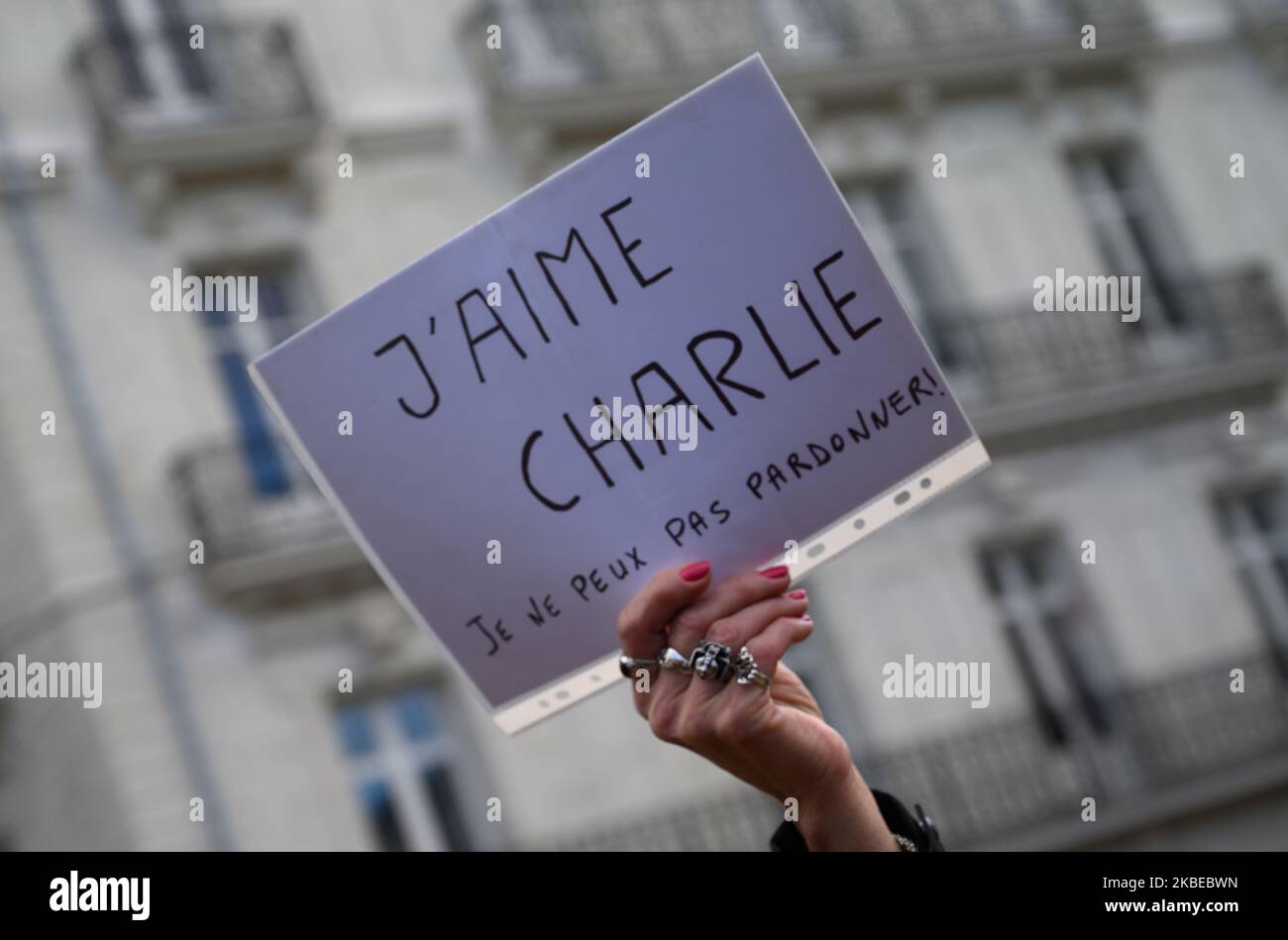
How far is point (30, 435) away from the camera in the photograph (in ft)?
44.8

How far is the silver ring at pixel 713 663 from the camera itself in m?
2.34

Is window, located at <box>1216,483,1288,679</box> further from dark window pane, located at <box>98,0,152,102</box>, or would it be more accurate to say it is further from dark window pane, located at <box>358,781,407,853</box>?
dark window pane, located at <box>98,0,152,102</box>

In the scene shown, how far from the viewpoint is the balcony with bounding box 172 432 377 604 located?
1352 centimetres

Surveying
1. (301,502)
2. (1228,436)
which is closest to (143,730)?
(301,502)

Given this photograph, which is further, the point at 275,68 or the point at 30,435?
the point at 275,68

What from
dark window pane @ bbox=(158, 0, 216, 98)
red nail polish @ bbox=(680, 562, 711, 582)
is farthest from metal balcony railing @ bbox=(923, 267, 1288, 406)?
red nail polish @ bbox=(680, 562, 711, 582)

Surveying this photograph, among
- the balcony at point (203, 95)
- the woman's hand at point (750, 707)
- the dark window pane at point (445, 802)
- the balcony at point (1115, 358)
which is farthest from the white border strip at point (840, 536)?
the balcony at point (1115, 358)

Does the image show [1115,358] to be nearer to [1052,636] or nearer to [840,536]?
[1052,636]

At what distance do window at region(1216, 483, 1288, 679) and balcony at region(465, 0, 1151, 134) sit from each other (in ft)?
14.7

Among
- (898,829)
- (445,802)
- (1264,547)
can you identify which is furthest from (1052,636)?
(898,829)

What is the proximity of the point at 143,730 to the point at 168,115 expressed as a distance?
15.5 feet

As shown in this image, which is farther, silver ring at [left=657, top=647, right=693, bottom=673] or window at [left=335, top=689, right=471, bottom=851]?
window at [left=335, top=689, right=471, bottom=851]

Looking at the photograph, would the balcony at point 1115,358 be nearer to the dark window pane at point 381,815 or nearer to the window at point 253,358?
the window at point 253,358

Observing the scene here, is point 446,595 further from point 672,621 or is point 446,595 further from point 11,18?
point 11,18
